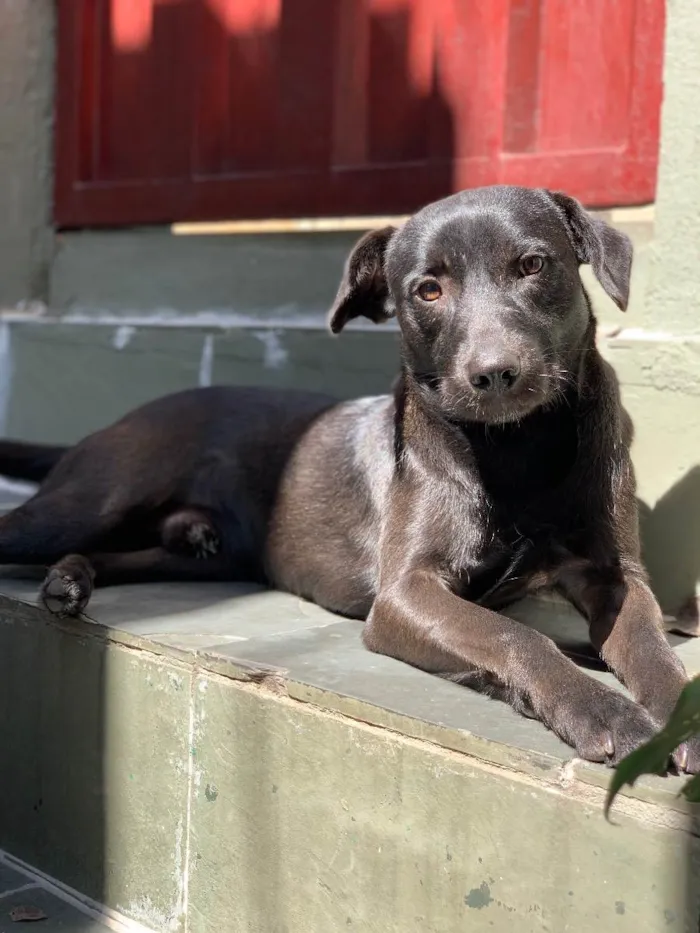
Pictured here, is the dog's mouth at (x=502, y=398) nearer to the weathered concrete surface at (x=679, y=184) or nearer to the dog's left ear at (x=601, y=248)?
the dog's left ear at (x=601, y=248)

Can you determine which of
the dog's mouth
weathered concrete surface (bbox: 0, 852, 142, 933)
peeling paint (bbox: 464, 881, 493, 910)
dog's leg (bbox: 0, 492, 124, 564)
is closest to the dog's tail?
dog's leg (bbox: 0, 492, 124, 564)

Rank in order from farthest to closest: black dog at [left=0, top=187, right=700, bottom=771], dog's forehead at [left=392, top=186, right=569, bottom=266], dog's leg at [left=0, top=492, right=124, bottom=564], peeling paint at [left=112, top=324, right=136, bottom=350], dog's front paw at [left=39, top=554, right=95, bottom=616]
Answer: peeling paint at [left=112, top=324, right=136, bottom=350], dog's leg at [left=0, top=492, right=124, bottom=564], dog's front paw at [left=39, top=554, right=95, bottom=616], dog's forehead at [left=392, top=186, right=569, bottom=266], black dog at [left=0, top=187, right=700, bottom=771]

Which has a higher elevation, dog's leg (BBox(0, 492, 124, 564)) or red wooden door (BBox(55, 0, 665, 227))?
red wooden door (BBox(55, 0, 665, 227))

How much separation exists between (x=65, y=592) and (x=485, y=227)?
4.77 ft

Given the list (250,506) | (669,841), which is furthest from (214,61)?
(669,841)

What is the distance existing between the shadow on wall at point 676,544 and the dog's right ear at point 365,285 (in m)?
0.98

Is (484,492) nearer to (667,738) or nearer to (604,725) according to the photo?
(604,725)

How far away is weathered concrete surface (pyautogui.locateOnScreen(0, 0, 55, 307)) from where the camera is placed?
5.40m

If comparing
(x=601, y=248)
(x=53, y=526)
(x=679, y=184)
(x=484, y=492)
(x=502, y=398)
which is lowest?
(x=53, y=526)

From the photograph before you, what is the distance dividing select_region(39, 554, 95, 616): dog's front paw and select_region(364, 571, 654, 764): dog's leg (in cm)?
79

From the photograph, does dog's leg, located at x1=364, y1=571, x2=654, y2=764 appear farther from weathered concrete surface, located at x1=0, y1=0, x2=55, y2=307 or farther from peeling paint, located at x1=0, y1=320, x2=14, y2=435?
weathered concrete surface, located at x1=0, y1=0, x2=55, y2=307

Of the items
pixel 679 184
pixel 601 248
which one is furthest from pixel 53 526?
pixel 679 184

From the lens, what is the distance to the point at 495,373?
2.68 metres

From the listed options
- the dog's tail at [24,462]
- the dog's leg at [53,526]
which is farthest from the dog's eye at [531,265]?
the dog's tail at [24,462]
